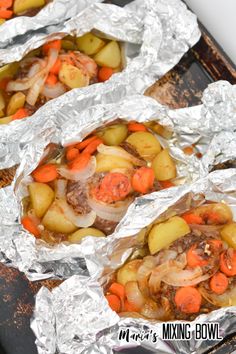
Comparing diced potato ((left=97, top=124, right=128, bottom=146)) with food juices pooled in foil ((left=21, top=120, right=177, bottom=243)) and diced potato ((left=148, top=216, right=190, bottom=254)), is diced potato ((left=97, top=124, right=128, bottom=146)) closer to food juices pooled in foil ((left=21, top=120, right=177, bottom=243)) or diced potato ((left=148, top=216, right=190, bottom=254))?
food juices pooled in foil ((left=21, top=120, right=177, bottom=243))

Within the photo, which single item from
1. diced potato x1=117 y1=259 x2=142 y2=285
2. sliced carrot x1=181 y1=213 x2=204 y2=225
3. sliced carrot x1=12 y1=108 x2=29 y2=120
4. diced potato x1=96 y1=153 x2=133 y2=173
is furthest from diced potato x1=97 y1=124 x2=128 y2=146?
diced potato x1=117 y1=259 x2=142 y2=285

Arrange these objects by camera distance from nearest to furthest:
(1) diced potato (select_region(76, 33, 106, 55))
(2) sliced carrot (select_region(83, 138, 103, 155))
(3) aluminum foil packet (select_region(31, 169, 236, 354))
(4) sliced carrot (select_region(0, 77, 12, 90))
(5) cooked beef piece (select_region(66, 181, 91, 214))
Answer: (3) aluminum foil packet (select_region(31, 169, 236, 354)) < (5) cooked beef piece (select_region(66, 181, 91, 214)) < (2) sliced carrot (select_region(83, 138, 103, 155)) < (4) sliced carrot (select_region(0, 77, 12, 90)) < (1) diced potato (select_region(76, 33, 106, 55))

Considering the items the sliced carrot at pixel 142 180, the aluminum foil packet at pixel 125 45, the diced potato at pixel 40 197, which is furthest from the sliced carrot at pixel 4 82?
the sliced carrot at pixel 142 180

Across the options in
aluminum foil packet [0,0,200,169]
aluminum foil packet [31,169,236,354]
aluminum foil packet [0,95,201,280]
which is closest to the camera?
aluminum foil packet [31,169,236,354]

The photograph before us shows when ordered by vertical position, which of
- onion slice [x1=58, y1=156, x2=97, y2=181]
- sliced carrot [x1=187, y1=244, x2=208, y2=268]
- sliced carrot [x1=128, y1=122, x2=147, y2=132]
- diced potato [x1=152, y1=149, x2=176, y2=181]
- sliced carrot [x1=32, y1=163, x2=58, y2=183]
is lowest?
sliced carrot [x1=32, y1=163, x2=58, y2=183]

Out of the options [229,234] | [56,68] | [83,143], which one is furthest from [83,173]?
[229,234]

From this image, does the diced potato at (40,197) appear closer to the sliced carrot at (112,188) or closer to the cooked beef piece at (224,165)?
the sliced carrot at (112,188)

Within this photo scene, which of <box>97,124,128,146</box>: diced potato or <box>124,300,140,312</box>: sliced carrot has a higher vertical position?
<box>97,124,128,146</box>: diced potato

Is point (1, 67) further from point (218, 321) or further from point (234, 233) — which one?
point (218, 321)
